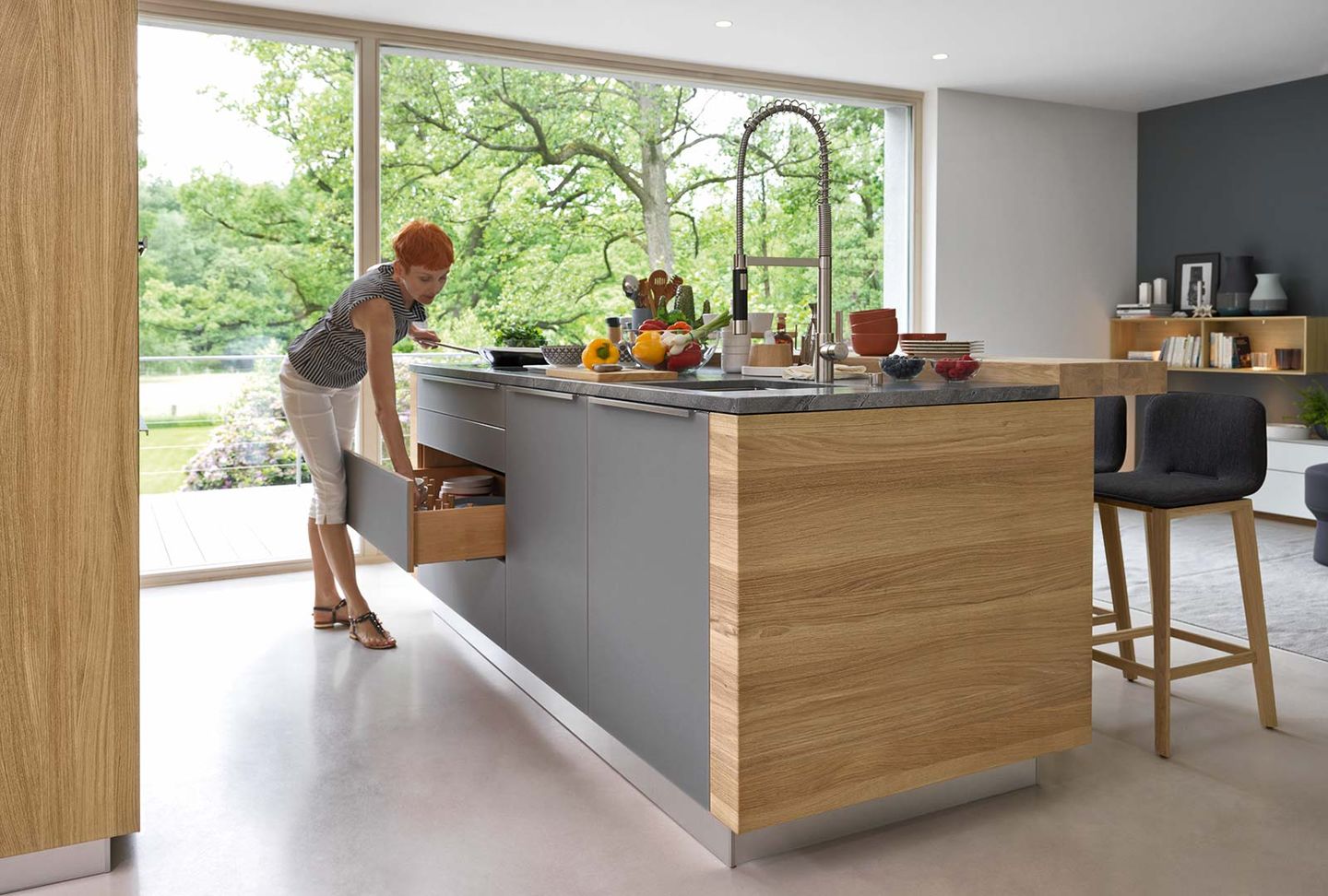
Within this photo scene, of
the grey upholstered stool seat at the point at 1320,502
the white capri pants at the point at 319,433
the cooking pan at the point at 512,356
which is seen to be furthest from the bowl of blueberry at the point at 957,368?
the grey upholstered stool seat at the point at 1320,502

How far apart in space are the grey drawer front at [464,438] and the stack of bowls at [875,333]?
970mm

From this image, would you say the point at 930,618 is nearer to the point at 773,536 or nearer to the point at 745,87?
the point at 773,536

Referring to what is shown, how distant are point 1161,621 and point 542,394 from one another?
154cm

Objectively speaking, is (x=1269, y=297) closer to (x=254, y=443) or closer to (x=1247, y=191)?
(x=1247, y=191)

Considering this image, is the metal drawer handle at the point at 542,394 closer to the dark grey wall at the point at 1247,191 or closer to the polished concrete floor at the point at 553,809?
the polished concrete floor at the point at 553,809

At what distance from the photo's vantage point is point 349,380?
3.36 m

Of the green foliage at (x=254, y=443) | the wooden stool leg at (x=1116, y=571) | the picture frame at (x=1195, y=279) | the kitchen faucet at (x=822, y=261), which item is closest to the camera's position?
the kitchen faucet at (x=822, y=261)

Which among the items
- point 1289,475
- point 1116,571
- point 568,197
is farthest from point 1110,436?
point 568,197

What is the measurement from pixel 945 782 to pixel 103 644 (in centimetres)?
160

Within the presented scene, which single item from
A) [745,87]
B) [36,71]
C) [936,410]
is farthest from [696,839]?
[745,87]

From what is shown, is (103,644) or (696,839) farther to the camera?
(696,839)

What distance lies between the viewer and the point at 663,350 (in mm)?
2701

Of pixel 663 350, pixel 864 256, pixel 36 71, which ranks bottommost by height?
pixel 663 350

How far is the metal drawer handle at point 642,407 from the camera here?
191 cm
